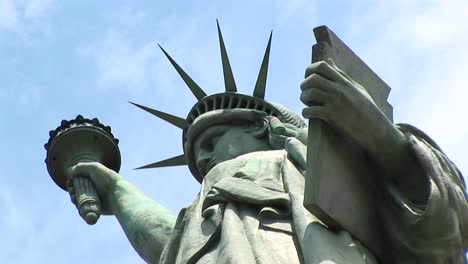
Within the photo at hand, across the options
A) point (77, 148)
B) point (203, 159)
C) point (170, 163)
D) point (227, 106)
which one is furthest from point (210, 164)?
point (77, 148)

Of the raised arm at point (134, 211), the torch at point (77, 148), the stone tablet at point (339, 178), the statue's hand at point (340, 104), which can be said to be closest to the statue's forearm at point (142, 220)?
the raised arm at point (134, 211)

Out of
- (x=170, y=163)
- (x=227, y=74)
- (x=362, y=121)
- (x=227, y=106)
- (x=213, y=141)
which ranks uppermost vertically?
(x=227, y=74)

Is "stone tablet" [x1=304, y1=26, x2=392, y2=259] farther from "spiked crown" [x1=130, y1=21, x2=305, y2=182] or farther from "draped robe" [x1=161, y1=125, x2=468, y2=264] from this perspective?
"spiked crown" [x1=130, y1=21, x2=305, y2=182]

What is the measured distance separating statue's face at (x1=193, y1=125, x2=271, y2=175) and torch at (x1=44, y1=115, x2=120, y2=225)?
106 cm

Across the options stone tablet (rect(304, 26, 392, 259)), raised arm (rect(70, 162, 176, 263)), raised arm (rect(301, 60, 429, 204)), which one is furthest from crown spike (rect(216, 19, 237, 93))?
raised arm (rect(301, 60, 429, 204))

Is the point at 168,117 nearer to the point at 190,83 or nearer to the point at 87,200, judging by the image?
the point at 190,83

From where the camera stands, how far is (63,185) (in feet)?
40.6

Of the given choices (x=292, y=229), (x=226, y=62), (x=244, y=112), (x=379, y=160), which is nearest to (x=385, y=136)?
(x=379, y=160)

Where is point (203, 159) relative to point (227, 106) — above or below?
below

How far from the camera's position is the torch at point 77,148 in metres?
12.2

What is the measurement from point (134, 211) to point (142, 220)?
215mm

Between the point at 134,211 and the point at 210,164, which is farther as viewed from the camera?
the point at 134,211

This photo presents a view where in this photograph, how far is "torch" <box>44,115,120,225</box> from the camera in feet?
39.9

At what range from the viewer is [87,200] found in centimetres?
1176
